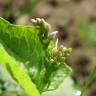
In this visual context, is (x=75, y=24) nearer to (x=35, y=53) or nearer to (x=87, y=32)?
(x=87, y=32)

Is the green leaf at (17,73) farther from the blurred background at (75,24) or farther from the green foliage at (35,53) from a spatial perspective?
the blurred background at (75,24)

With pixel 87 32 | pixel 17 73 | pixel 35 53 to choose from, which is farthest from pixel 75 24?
pixel 17 73

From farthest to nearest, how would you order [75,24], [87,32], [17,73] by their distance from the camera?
[75,24]
[87,32]
[17,73]

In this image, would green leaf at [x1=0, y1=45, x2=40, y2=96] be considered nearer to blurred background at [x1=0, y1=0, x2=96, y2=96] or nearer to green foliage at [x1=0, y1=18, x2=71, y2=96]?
green foliage at [x1=0, y1=18, x2=71, y2=96]

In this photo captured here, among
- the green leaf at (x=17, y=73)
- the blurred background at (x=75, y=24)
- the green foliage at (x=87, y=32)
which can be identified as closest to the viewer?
the green leaf at (x=17, y=73)

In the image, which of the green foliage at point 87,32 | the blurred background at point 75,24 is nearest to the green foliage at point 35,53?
the blurred background at point 75,24

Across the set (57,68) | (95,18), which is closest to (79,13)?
(95,18)

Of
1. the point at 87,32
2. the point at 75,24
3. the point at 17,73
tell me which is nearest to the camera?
the point at 17,73

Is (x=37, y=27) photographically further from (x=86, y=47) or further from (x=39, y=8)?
(x=39, y=8)
